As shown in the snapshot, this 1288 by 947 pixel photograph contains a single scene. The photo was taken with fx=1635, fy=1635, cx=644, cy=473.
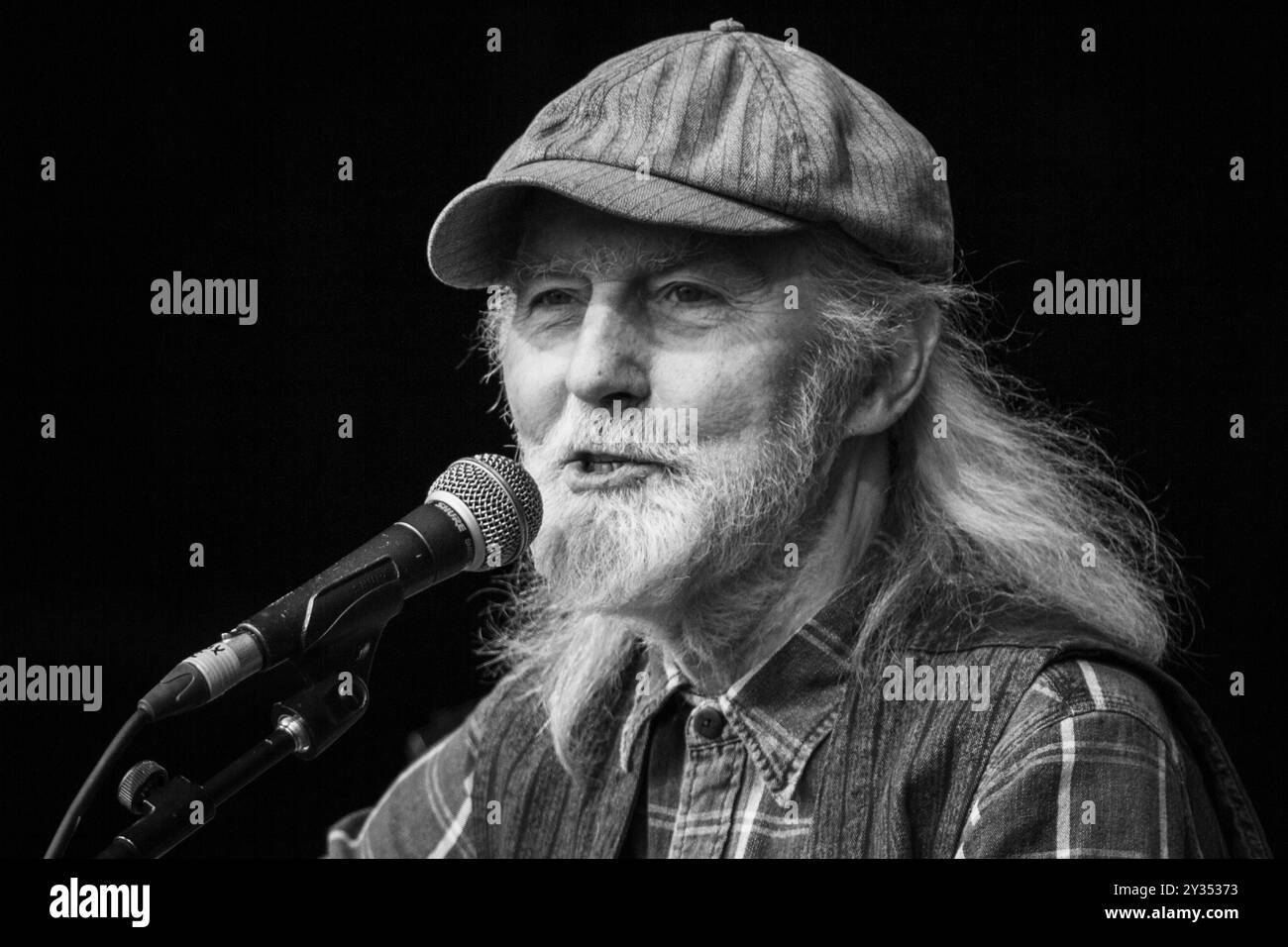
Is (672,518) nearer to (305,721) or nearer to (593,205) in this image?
(593,205)

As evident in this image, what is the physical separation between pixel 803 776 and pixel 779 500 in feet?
1.15

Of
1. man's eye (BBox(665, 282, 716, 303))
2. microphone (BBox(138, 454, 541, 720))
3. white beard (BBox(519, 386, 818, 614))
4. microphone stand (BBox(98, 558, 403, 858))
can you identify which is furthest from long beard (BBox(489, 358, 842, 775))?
microphone stand (BBox(98, 558, 403, 858))

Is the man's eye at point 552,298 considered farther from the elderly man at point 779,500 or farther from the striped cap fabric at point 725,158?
the striped cap fabric at point 725,158

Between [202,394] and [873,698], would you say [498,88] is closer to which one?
[202,394]

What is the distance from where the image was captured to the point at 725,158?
79.5 inches

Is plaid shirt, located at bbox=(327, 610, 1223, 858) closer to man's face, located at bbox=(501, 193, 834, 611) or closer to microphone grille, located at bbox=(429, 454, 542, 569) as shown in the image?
man's face, located at bbox=(501, 193, 834, 611)

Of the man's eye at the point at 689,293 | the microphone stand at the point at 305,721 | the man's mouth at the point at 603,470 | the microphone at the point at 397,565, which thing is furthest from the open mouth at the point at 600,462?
the microphone stand at the point at 305,721

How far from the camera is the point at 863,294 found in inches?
84.6

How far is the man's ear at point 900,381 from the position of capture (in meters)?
2.18

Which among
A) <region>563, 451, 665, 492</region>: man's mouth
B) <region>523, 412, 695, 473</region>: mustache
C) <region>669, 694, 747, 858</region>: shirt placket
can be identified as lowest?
<region>669, 694, 747, 858</region>: shirt placket

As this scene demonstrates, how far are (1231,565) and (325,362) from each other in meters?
1.39

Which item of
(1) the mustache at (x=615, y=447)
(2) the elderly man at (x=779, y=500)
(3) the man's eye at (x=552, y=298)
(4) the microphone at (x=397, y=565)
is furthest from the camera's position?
(3) the man's eye at (x=552, y=298)

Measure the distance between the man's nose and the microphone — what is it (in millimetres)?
344

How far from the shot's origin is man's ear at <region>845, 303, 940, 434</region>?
7.15ft
